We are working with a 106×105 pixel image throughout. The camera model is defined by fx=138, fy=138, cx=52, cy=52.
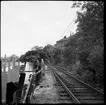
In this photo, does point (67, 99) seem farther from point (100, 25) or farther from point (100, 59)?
point (100, 25)

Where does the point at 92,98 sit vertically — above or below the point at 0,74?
below

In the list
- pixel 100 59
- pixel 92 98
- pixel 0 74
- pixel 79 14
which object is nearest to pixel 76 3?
pixel 79 14

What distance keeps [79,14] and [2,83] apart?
5122mm

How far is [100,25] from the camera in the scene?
6172mm

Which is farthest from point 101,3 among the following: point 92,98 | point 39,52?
point 39,52

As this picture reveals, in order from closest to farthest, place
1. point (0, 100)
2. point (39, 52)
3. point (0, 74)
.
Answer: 1. point (0, 100)
2. point (0, 74)
3. point (39, 52)

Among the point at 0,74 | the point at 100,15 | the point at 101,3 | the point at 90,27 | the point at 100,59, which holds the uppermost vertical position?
the point at 101,3

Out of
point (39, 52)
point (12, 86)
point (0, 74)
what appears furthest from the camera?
point (39, 52)

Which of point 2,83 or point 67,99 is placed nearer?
point 67,99

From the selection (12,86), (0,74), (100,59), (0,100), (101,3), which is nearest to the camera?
(101,3)

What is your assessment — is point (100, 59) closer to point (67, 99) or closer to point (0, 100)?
point (67, 99)

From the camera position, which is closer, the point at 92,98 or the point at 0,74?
the point at 92,98

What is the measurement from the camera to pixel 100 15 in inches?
235

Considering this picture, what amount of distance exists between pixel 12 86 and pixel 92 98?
4.57 meters
